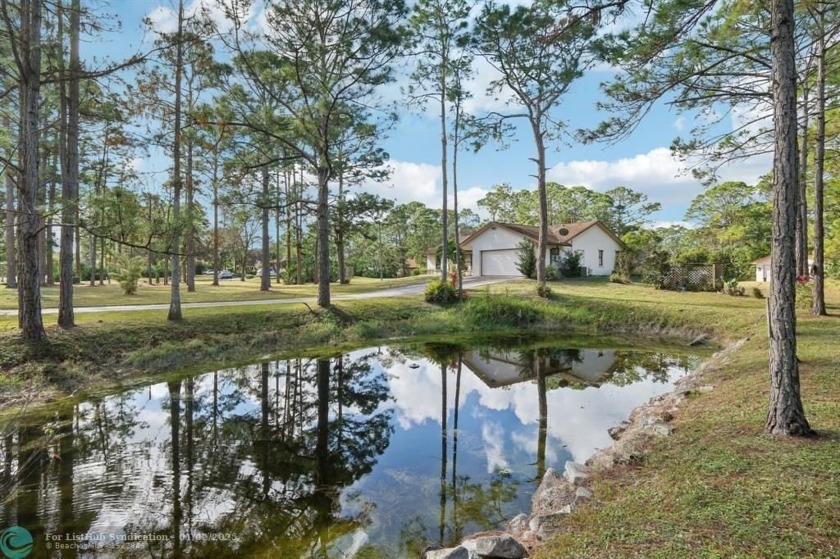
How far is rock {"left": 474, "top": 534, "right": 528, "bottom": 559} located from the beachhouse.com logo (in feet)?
13.3

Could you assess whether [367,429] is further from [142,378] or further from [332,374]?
[142,378]

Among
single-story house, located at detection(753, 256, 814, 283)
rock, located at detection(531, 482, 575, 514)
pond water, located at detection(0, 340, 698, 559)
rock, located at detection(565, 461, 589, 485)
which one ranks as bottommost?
pond water, located at detection(0, 340, 698, 559)

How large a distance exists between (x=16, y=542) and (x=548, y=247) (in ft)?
95.7

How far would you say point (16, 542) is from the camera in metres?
3.93

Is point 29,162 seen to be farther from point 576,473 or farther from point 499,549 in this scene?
point 576,473

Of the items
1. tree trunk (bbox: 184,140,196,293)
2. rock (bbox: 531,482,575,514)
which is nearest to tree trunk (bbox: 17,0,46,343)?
tree trunk (bbox: 184,140,196,293)

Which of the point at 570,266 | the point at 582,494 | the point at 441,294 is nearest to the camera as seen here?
the point at 582,494

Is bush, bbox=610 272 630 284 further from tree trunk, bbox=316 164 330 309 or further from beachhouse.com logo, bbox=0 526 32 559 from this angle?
beachhouse.com logo, bbox=0 526 32 559

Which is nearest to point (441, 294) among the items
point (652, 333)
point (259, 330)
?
point (259, 330)

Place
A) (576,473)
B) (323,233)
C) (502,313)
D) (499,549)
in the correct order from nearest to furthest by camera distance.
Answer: (499,549) → (576,473) → (323,233) → (502,313)

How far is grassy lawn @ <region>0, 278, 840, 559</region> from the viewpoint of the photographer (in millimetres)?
3004

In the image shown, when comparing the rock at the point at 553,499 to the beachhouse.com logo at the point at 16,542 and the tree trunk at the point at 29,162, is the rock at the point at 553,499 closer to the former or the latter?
the beachhouse.com logo at the point at 16,542

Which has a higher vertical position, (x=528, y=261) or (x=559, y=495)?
(x=528, y=261)

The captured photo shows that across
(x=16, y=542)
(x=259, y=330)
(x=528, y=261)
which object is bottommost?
(x=16, y=542)
